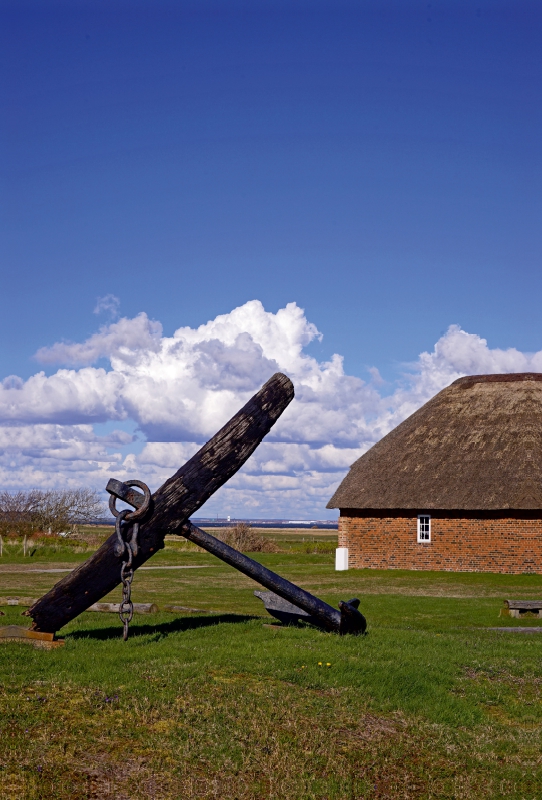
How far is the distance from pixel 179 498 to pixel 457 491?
25164 millimetres

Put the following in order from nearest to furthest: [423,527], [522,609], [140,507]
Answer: [140,507]
[522,609]
[423,527]

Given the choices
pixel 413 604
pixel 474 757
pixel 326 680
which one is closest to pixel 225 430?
pixel 326 680

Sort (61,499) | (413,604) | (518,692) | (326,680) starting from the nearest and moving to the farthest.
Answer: (326,680) → (518,692) → (413,604) → (61,499)

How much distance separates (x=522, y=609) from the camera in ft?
59.1

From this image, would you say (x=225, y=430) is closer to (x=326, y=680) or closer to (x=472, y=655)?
(x=326, y=680)

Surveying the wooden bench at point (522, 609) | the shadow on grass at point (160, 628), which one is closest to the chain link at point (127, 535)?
the shadow on grass at point (160, 628)

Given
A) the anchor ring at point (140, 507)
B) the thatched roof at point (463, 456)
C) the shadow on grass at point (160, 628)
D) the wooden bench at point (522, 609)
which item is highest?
the thatched roof at point (463, 456)

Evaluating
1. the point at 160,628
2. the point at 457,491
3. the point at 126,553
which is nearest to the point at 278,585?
the point at 126,553

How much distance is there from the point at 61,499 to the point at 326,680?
160ft

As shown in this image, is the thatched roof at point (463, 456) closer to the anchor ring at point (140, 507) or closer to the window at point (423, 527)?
the window at point (423, 527)

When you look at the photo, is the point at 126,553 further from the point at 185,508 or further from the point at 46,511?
the point at 46,511

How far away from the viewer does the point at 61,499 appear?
55.1 meters

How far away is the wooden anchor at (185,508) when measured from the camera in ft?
28.1

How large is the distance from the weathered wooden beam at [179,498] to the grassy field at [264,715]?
59 centimetres
